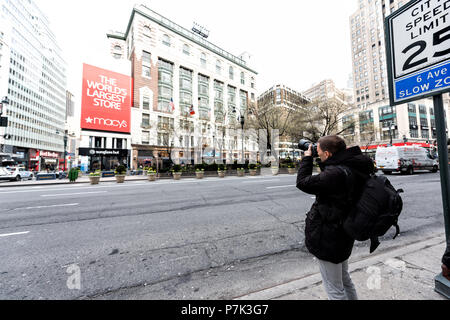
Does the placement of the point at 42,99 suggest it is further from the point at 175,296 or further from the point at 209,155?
the point at 175,296

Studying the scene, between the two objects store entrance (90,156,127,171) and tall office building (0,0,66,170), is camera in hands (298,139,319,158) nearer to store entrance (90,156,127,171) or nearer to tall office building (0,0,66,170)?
store entrance (90,156,127,171)

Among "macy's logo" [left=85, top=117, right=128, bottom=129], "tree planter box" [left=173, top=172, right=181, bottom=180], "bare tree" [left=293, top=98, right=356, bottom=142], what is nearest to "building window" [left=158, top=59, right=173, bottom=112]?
"macy's logo" [left=85, top=117, right=128, bottom=129]

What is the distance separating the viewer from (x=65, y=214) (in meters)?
5.98

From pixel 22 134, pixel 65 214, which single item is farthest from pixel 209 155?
pixel 22 134

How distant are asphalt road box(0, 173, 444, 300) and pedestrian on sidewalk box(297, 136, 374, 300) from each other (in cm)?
104

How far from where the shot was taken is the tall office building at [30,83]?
4878cm

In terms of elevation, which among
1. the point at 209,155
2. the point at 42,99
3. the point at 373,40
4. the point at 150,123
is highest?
the point at 373,40

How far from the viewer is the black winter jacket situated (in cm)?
156

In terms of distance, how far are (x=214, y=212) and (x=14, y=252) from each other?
4.39 metres

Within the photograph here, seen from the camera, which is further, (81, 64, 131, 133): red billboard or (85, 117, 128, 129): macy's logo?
(85, 117, 128, 129): macy's logo

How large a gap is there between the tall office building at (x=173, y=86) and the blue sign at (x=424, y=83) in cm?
2507

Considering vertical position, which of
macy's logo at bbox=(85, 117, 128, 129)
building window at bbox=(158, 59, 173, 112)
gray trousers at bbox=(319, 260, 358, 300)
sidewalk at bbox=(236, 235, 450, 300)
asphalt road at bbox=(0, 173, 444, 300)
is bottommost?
A: asphalt road at bbox=(0, 173, 444, 300)
